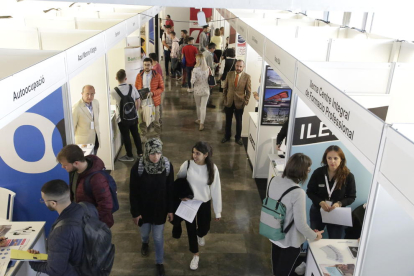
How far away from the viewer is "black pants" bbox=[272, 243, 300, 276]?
3.07 meters

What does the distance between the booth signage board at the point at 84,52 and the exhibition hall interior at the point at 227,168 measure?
3cm

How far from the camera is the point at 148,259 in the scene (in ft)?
12.2

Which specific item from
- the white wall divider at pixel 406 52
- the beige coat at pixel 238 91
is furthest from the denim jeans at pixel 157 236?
the white wall divider at pixel 406 52

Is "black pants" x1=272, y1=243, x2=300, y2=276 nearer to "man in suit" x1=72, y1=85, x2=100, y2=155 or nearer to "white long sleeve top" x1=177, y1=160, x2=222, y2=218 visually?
"white long sleeve top" x1=177, y1=160, x2=222, y2=218

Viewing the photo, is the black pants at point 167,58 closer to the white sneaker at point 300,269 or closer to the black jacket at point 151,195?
the black jacket at point 151,195

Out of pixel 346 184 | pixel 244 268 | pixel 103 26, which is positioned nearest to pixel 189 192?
pixel 244 268

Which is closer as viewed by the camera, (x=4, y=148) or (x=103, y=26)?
(x=4, y=148)

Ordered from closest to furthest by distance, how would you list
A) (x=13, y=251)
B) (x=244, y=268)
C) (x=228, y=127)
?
(x=13, y=251) → (x=244, y=268) → (x=228, y=127)

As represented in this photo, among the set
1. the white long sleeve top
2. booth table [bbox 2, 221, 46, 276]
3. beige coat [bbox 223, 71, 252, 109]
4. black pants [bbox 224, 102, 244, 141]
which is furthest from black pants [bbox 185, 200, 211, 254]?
black pants [bbox 224, 102, 244, 141]

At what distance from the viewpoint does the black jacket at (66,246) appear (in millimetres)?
2262

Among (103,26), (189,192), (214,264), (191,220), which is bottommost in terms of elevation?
(214,264)

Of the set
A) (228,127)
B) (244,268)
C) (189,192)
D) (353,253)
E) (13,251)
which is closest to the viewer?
(13,251)

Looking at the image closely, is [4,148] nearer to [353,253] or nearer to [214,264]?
[214,264]

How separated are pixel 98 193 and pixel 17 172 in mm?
1043
